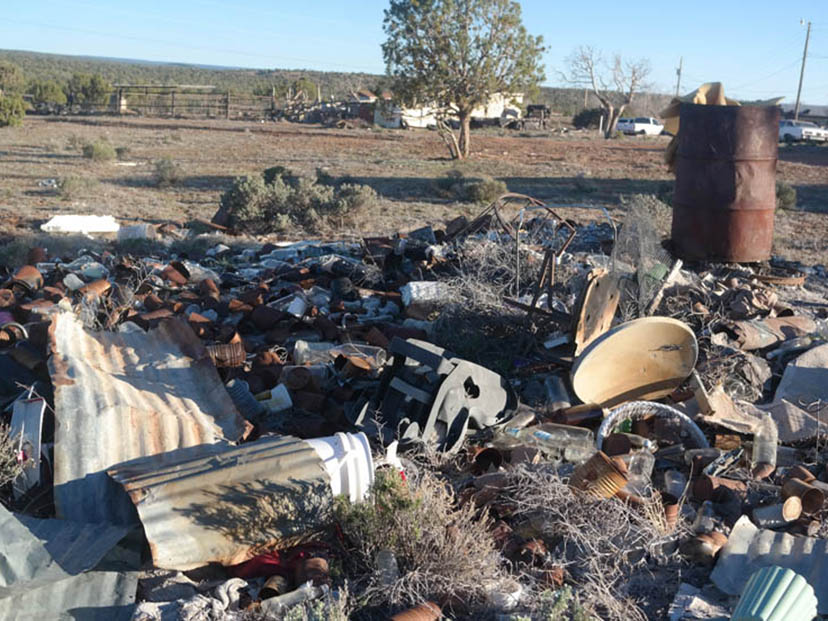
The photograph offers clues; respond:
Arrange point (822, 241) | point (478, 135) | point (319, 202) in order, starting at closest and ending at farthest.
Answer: point (822, 241) < point (319, 202) < point (478, 135)

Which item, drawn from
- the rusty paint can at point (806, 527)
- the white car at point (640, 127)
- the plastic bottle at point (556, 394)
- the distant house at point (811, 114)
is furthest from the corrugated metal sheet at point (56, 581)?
the distant house at point (811, 114)

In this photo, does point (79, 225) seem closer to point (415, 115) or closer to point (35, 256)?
point (35, 256)

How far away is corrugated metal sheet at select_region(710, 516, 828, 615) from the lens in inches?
128

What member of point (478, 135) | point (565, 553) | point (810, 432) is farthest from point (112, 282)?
point (478, 135)

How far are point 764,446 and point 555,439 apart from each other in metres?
1.15

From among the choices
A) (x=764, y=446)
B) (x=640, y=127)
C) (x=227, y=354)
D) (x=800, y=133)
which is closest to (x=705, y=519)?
(x=764, y=446)

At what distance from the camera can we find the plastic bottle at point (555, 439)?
4320mm

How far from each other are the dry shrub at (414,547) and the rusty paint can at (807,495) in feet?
4.97

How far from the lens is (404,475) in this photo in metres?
3.72

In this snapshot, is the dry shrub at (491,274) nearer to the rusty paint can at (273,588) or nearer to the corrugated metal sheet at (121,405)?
the corrugated metal sheet at (121,405)

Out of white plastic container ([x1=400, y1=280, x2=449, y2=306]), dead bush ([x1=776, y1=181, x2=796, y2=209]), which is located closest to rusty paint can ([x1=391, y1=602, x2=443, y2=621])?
white plastic container ([x1=400, y1=280, x2=449, y2=306])

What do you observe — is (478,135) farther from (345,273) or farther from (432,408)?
(432,408)

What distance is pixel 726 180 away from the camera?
25.5 ft

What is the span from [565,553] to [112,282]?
5461 millimetres
